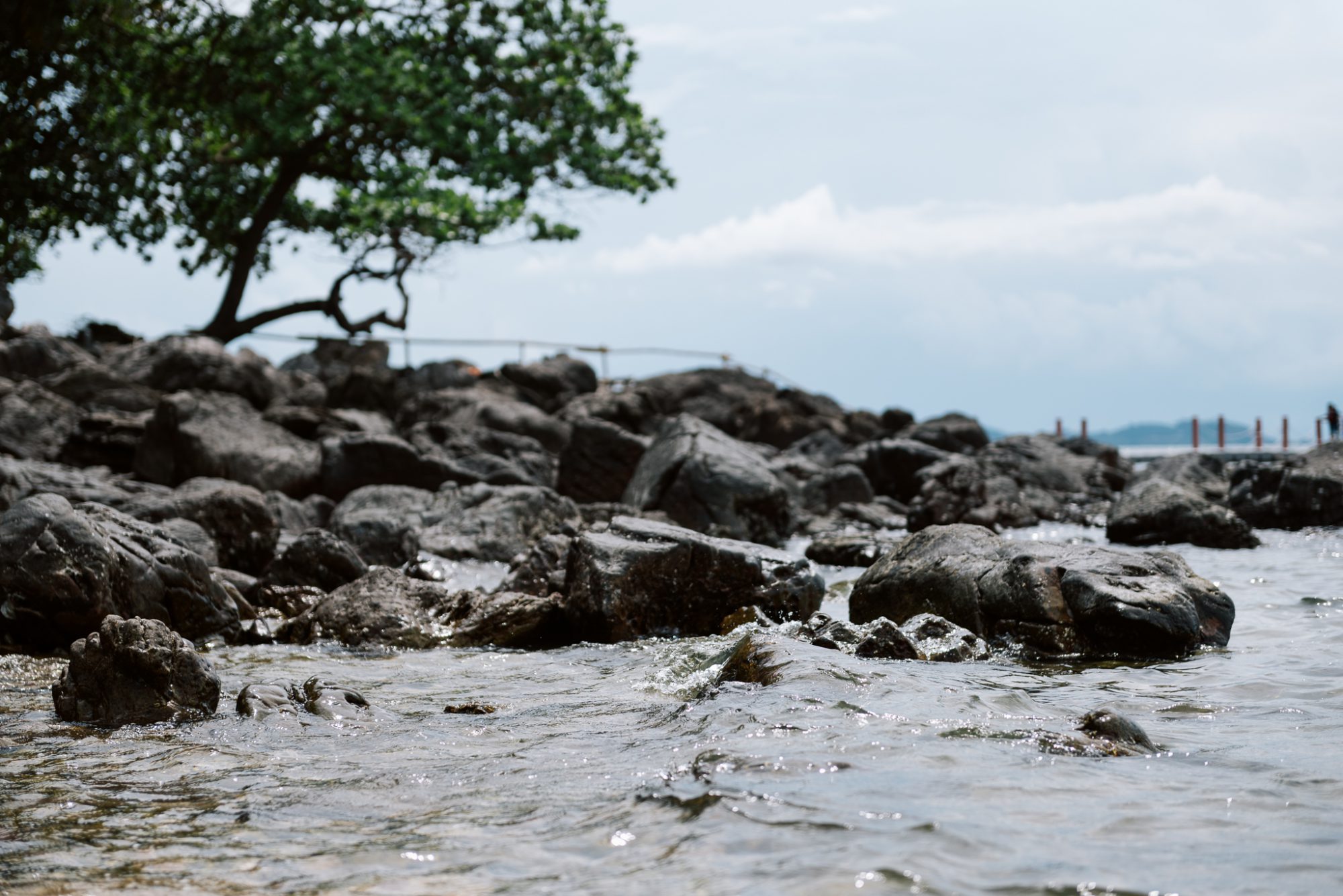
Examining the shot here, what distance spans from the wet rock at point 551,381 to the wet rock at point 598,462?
9.43m

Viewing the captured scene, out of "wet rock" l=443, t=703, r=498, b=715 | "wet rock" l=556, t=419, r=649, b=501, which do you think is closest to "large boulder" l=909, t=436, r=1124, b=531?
"wet rock" l=556, t=419, r=649, b=501

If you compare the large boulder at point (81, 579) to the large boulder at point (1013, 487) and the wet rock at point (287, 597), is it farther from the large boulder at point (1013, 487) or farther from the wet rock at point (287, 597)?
the large boulder at point (1013, 487)

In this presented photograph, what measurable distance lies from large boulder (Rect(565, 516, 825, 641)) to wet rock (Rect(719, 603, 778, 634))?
1.64ft

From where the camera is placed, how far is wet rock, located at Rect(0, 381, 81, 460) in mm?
16594

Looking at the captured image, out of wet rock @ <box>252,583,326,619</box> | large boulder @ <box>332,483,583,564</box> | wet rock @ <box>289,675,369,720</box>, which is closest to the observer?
wet rock @ <box>289,675,369,720</box>

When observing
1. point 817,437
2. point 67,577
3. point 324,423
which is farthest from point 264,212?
point 67,577

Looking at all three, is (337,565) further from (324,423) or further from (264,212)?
(264,212)

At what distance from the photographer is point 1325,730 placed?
5133mm

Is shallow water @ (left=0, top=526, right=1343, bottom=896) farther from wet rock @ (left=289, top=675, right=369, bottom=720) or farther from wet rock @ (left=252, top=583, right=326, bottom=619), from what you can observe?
wet rock @ (left=252, top=583, right=326, bottom=619)

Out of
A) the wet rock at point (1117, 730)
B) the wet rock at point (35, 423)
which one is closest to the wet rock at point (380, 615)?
the wet rock at point (1117, 730)

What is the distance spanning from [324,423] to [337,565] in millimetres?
9488

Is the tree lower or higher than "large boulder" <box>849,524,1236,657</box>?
higher

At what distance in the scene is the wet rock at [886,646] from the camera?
6816 mm

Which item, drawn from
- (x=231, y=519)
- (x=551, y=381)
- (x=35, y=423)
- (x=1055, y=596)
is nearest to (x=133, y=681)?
(x=1055, y=596)
